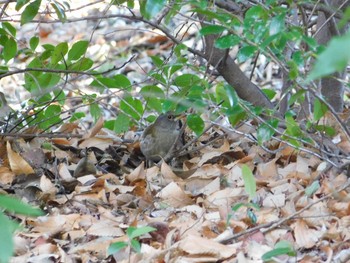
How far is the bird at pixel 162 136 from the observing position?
3672mm

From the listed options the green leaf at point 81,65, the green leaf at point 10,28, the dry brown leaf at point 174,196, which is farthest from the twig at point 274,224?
the green leaf at point 10,28

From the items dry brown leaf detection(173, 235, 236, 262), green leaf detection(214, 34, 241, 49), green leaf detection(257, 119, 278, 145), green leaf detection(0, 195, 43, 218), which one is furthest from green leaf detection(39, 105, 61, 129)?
green leaf detection(0, 195, 43, 218)

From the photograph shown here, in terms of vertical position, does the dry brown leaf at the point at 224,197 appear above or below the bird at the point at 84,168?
above

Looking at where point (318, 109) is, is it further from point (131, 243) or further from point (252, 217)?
point (131, 243)

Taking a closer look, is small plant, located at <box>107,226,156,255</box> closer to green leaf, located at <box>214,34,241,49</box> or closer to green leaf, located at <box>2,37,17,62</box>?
green leaf, located at <box>214,34,241,49</box>

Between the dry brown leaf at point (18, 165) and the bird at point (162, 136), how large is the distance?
637mm

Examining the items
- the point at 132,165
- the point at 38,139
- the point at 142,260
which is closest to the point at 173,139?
the point at 132,165

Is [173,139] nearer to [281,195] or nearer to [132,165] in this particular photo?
[132,165]

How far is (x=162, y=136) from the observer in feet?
12.0

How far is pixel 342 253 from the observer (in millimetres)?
2416

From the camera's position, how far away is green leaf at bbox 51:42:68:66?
11.7 ft

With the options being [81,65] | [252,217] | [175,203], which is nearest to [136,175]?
[175,203]

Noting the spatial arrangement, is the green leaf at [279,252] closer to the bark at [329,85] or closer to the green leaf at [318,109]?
the green leaf at [318,109]

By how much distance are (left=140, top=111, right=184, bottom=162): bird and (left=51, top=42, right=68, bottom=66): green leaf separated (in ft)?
1.94
